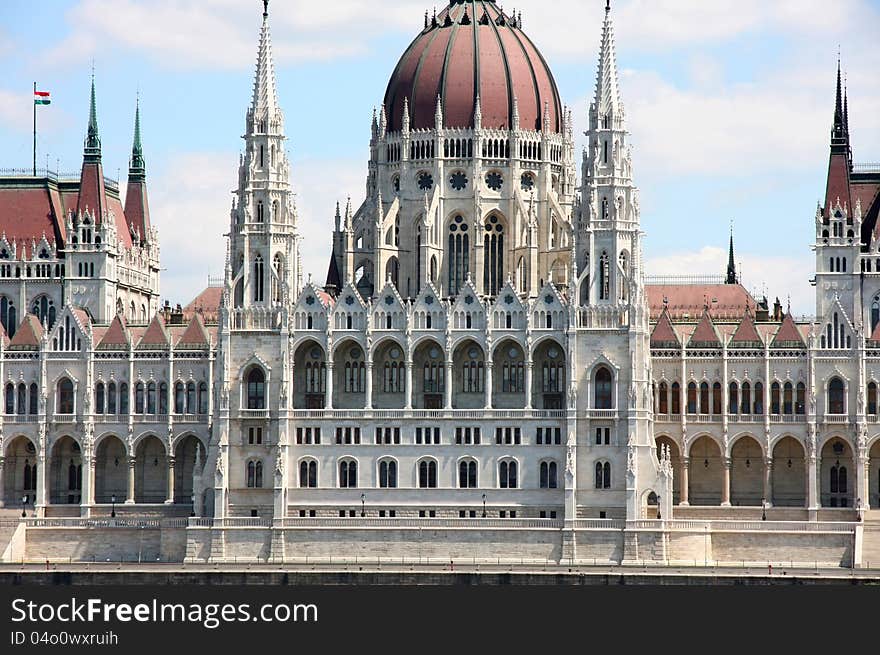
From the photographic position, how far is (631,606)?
175625mm

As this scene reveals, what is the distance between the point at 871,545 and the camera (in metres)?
194

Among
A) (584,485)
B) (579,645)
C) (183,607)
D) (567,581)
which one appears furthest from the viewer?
(584,485)

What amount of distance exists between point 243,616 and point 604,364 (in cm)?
3887

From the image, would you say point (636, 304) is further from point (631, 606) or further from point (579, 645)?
point (579, 645)

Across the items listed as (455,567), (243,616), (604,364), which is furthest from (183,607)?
(604,364)

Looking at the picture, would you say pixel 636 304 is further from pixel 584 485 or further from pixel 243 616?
pixel 243 616

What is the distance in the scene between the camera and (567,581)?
187000mm

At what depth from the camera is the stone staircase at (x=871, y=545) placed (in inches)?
7579

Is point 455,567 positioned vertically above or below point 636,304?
→ below

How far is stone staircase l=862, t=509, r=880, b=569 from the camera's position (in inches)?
7579

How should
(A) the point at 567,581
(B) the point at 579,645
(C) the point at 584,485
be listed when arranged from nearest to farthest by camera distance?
1. (B) the point at 579,645
2. (A) the point at 567,581
3. (C) the point at 584,485

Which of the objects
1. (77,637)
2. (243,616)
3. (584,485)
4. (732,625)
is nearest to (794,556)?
(584,485)

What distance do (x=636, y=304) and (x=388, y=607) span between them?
3323 centimetres

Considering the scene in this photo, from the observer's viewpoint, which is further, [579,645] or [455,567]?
[455,567]
